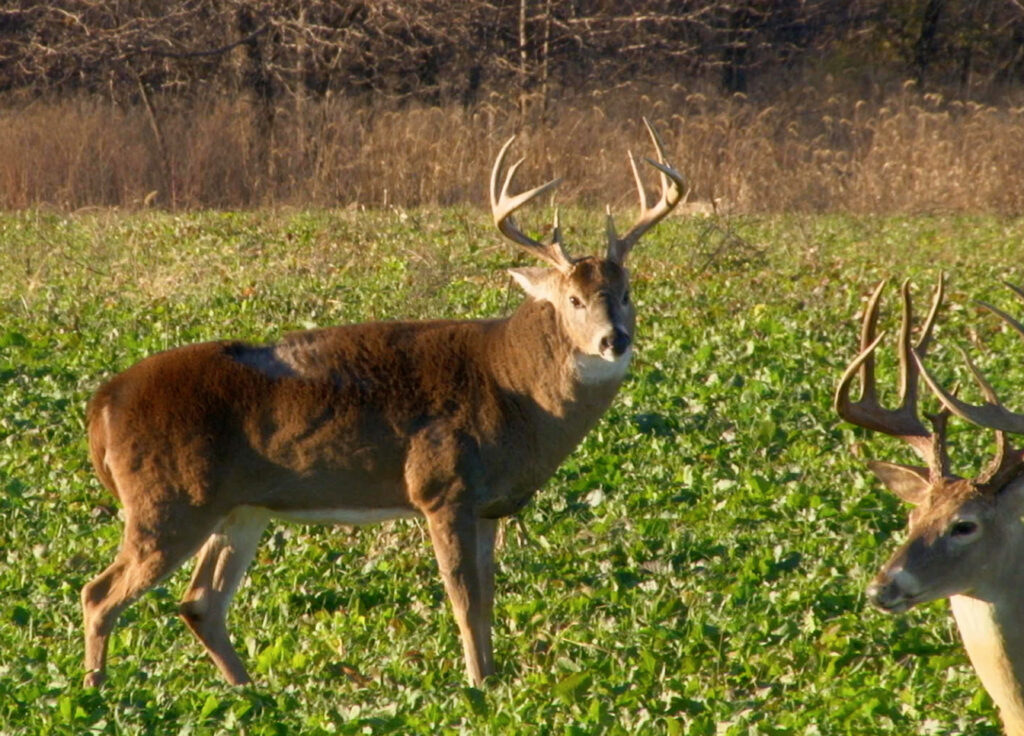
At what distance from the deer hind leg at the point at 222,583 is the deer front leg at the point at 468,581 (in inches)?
29.1

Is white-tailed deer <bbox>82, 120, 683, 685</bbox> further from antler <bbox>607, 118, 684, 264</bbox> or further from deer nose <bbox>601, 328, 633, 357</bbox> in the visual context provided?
antler <bbox>607, 118, 684, 264</bbox>

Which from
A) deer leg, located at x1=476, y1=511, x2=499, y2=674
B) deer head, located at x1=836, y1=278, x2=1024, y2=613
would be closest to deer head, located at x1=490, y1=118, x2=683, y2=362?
deer leg, located at x1=476, y1=511, x2=499, y2=674

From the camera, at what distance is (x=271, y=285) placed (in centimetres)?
1316

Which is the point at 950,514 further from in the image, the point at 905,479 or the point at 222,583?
the point at 222,583

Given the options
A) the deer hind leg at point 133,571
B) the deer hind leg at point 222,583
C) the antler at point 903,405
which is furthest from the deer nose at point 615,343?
the deer hind leg at point 133,571

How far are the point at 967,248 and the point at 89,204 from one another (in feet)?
33.0

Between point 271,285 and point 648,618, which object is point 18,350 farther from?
point 648,618

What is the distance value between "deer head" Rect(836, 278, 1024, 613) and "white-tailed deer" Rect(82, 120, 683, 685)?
4.51 feet

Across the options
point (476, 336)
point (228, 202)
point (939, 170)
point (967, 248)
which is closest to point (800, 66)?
point (939, 170)

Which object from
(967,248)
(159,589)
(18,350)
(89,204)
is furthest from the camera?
(89,204)

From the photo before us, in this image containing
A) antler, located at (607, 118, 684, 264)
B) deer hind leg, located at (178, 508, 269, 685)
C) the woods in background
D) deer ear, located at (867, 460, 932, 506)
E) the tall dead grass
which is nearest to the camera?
deer ear, located at (867, 460, 932, 506)

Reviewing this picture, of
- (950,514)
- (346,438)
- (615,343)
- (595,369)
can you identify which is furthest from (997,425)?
(346,438)

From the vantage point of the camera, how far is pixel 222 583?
20.0ft

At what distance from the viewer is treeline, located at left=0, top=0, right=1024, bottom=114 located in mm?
26703
